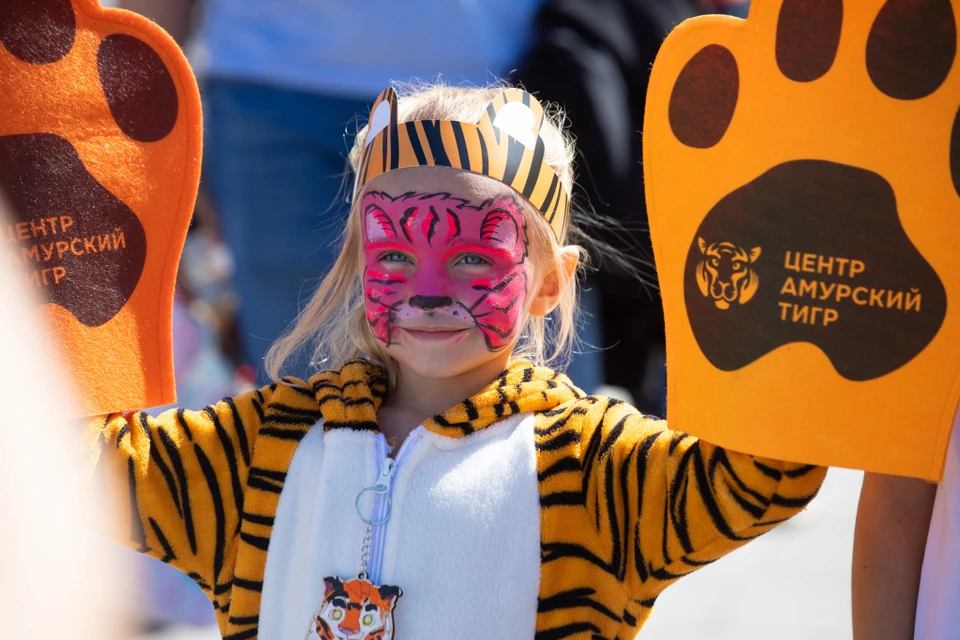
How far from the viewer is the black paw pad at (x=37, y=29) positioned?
1.54 metres

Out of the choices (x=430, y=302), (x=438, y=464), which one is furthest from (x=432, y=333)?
(x=438, y=464)

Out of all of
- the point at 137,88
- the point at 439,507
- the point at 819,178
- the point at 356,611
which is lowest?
the point at 356,611

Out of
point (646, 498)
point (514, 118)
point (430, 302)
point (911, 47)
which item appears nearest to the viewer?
point (911, 47)

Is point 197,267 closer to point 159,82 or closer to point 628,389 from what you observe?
point 628,389

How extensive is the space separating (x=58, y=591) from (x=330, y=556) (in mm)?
908

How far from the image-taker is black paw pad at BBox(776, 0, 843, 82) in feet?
4.42

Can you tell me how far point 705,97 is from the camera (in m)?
1.43

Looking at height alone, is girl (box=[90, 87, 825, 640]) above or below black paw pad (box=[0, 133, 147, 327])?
below

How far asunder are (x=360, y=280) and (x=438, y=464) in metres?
0.41

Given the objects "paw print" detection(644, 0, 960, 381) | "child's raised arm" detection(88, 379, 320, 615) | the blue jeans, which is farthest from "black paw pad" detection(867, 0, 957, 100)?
the blue jeans

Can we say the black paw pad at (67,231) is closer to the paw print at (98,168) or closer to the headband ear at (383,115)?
the paw print at (98,168)

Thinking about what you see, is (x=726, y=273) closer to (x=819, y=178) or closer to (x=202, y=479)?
(x=819, y=178)

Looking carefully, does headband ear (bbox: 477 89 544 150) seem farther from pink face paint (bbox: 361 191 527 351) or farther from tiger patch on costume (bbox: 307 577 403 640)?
tiger patch on costume (bbox: 307 577 403 640)

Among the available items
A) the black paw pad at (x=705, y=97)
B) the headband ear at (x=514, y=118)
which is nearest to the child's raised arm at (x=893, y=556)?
the black paw pad at (x=705, y=97)
